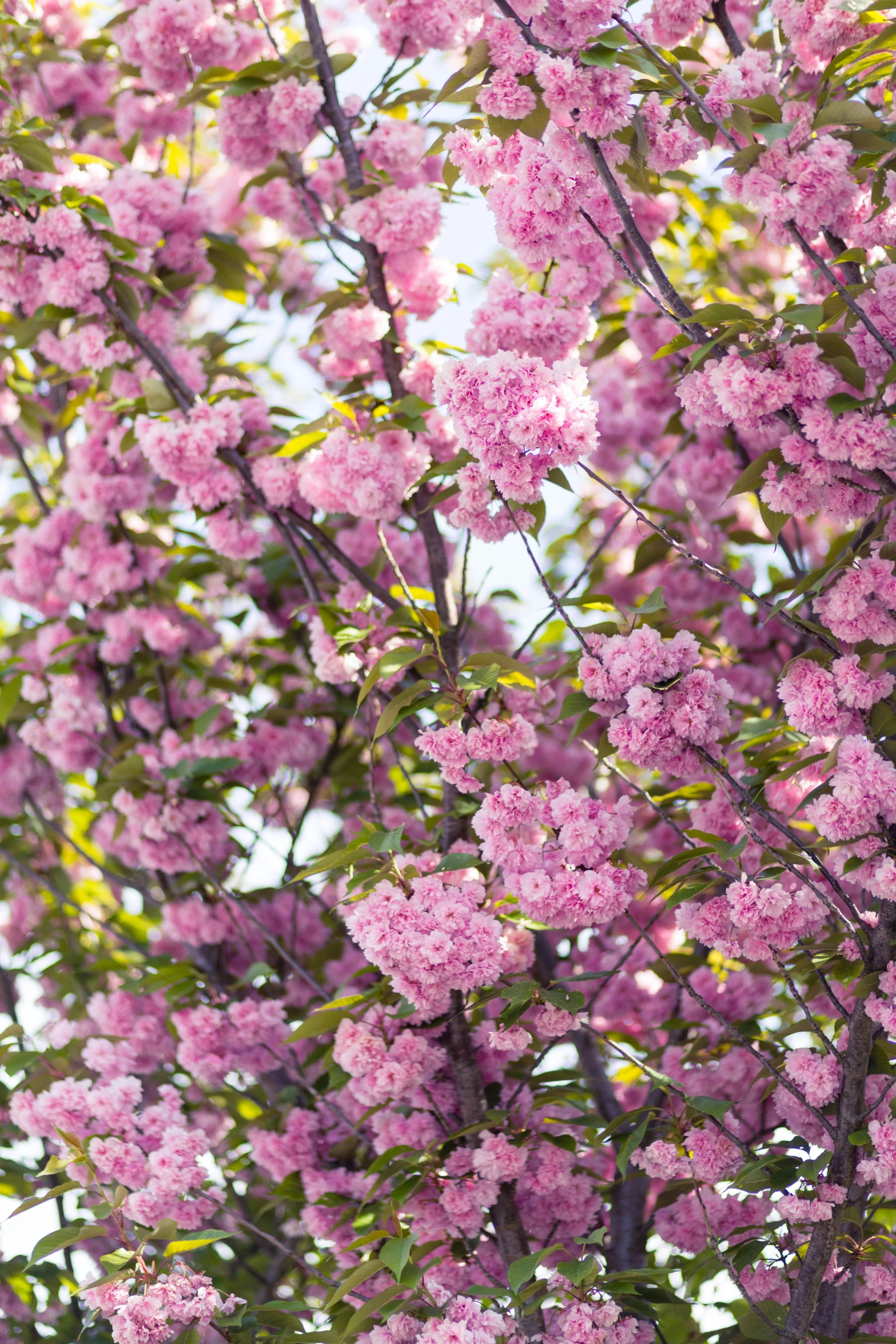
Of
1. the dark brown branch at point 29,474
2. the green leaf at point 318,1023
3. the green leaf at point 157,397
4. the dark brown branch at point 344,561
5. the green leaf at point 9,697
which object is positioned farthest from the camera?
the dark brown branch at point 29,474

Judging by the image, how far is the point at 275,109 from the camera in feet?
11.4

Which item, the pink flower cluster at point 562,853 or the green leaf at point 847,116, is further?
the pink flower cluster at point 562,853

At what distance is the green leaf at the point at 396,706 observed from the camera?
8.89ft

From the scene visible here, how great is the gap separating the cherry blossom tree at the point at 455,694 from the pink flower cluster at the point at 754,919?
0.05ft

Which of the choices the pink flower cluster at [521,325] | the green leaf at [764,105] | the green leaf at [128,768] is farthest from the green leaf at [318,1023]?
→ the green leaf at [764,105]

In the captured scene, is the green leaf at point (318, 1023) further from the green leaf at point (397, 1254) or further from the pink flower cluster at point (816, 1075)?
the pink flower cluster at point (816, 1075)

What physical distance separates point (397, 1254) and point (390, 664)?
119cm

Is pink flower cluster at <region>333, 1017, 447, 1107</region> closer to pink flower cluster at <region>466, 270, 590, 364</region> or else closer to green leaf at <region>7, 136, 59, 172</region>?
pink flower cluster at <region>466, 270, 590, 364</region>

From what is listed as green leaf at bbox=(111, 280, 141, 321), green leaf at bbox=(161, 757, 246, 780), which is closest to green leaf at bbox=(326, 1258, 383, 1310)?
green leaf at bbox=(161, 757, 246, 780)

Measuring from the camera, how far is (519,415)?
7.64 feet

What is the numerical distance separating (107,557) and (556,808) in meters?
2.37

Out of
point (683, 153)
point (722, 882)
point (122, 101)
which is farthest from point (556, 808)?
point (122, 101)

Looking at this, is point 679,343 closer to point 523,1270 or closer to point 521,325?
point 521,325

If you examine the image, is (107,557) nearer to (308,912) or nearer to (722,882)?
(308,912)
